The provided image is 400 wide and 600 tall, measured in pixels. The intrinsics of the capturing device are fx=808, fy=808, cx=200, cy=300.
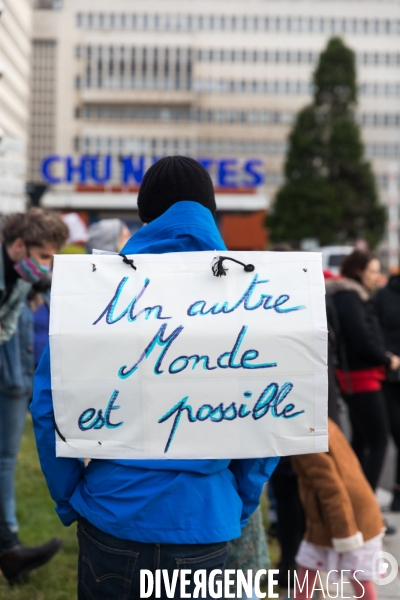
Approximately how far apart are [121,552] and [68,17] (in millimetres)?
86169

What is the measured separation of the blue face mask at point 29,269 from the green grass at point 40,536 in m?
1.56

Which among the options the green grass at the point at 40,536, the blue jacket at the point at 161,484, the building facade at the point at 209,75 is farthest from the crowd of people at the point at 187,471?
the building facade at the point at 209,75

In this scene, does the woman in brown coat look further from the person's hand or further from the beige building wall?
the beige building wall

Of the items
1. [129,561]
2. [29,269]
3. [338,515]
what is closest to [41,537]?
[29,269]

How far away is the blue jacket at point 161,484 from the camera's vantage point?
2.09m

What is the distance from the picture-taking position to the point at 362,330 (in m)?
5.38

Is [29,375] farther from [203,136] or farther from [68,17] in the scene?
[68,17]

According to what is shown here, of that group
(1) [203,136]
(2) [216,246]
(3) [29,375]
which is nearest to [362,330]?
(3) [29,375]

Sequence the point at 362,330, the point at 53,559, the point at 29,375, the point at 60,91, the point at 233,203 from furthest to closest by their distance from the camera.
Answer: the point at 60,91 → the point at 233,203 → the point at 362,330 → the point at 53,559 → the point at 29,375

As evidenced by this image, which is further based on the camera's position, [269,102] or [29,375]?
[269,102]

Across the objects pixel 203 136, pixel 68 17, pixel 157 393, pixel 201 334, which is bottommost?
pixel 157 393

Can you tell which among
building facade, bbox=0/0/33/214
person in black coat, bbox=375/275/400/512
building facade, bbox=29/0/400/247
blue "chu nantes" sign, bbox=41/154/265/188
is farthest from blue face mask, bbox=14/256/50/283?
building facade, bbox=29/0/400/247

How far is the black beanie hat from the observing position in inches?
90.0

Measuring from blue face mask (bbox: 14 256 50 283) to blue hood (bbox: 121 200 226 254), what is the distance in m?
1.68
